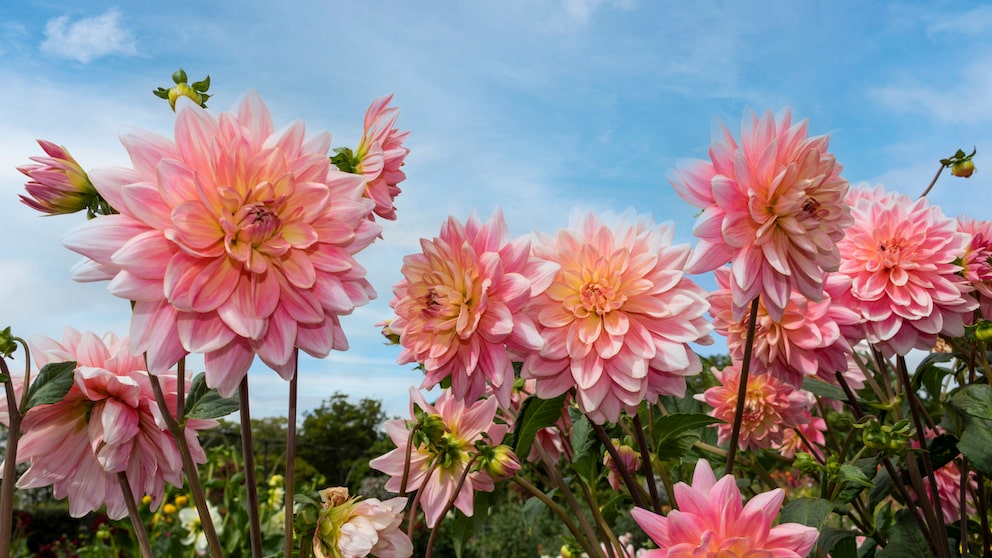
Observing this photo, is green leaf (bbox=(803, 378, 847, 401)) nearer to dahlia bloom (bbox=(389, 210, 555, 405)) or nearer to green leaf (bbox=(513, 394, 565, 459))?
green leaf (bbox=(513, 394, 565, 459))

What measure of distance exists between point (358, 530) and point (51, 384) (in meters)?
0.47

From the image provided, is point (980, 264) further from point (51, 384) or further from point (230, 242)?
point (51, 384)

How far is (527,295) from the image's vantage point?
99 centimetres

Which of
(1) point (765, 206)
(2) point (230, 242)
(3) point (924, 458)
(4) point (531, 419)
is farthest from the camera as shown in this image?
(3) point (924, 458)

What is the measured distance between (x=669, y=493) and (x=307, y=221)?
870 millimetres

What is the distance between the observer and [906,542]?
1547 millimetres

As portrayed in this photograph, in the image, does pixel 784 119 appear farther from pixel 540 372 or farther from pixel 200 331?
pixel 200 331

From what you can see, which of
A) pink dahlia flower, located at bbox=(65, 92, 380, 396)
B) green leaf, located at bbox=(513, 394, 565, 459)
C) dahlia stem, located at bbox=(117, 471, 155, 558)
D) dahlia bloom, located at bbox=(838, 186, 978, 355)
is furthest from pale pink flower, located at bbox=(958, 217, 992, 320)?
dahlia stem, located at bbox=(117, 471, 155, 558)

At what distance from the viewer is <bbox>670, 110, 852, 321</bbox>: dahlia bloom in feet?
3.54

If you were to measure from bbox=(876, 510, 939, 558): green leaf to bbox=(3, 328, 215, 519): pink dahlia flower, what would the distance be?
4.43 ft

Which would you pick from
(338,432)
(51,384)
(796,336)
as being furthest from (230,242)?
(338,432)

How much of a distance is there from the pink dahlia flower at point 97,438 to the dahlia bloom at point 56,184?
0.22m

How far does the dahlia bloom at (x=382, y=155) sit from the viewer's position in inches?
45.1

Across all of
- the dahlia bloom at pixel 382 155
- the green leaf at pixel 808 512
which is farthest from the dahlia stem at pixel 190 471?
the green leaf at pixel 808 512
